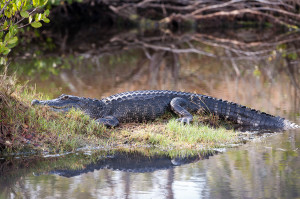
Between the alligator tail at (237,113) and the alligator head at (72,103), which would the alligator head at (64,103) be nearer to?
the alligator head at (72,103)

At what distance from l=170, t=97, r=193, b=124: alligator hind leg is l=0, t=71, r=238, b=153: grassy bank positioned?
36cm

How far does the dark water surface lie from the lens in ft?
15.9

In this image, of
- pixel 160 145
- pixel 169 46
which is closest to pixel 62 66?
pixel 169 46

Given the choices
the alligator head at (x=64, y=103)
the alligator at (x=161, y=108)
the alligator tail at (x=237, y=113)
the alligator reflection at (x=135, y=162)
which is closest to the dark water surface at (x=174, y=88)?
the alligator reflection at (x=135, y=162)

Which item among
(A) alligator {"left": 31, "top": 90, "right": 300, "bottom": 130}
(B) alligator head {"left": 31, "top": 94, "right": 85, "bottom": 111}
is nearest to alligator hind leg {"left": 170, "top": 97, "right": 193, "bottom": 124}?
(A) alligator {"left": 31, "top": 90, "right": 300, "bottom": 130}

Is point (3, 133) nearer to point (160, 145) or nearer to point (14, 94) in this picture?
point (14, 94)

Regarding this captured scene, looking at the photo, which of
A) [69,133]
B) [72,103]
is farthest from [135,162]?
[72,103]

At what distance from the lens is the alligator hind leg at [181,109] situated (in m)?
7.53

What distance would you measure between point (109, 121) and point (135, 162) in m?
1.67

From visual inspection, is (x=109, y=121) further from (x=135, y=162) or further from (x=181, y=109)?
(x=135, y=162)

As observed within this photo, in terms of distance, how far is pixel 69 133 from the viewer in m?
6.57

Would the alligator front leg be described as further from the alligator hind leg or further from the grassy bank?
the alligator hind leg

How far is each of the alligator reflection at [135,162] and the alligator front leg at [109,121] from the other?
118cm

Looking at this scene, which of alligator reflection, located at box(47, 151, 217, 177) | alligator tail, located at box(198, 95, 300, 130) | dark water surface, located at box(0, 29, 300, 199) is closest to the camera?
dark water surface, located at box(0, 29, 300, 199)
